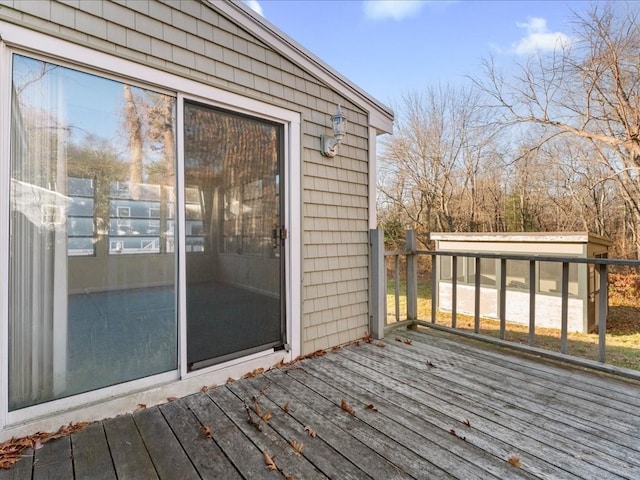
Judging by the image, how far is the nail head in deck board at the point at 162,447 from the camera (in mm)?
1546

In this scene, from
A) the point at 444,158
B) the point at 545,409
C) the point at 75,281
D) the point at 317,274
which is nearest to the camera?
the point at 75,281

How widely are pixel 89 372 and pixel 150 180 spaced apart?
1.19 meters

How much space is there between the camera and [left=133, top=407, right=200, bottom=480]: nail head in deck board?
60.9 inches

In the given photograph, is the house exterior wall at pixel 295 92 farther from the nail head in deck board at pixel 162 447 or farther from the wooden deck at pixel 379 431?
the nail head in deck board at pixel 162 447

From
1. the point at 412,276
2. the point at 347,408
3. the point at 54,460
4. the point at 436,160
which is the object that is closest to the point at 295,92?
the point at 412,276

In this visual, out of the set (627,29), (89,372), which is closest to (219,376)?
(89,372)

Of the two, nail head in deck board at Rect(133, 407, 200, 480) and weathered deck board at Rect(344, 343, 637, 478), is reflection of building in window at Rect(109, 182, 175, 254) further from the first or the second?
weathered deck board at Rect(344, 343, 637, 478)

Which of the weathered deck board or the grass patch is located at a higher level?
the weathered deck board

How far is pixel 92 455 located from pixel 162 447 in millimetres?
322

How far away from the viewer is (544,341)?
6.96m

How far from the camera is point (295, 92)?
2.95 meters

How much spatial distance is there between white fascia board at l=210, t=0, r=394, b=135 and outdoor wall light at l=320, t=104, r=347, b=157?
1.03 ft

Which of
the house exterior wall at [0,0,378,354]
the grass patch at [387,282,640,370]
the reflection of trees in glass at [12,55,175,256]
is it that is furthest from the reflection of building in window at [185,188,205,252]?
the grass patch at [387,282,640,370]

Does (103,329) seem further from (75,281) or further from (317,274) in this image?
(317,274)
